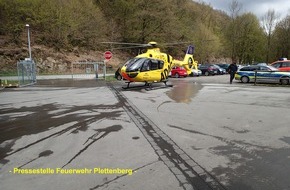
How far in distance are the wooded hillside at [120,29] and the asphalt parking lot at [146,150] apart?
118ft

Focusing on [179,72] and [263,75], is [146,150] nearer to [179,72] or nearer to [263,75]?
[263,75]

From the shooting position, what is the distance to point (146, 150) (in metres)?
5.59

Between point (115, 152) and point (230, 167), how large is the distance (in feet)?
7.61

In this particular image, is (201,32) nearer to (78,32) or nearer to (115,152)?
(78,32)

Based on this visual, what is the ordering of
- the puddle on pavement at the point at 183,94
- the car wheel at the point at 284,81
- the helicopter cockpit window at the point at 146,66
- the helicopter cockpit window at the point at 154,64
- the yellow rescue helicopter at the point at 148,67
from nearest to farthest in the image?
the puddle on pavement at the point at 183,94, the yellow rescue helicopter at the point at 148,67, the helicopter cockpit window at the point at 146,66, the helicopter cockpit window at the point at 154,64, the car wheel at the point at 284,81

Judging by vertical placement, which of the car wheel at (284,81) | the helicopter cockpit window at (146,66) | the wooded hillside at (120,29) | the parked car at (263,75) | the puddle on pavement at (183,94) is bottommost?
the puddle on pavement at (183,94)

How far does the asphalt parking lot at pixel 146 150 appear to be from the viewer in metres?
4.18

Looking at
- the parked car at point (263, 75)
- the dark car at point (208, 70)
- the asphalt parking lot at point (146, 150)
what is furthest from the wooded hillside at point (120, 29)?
the asphalt parking lot at point (146, 150)

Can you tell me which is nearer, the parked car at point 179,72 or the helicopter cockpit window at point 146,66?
the helicopter cockpit window at point 146,66

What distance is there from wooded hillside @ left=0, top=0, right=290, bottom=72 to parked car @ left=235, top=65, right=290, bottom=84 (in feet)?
75.6

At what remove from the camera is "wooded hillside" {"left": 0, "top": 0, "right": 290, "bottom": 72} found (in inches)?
1641

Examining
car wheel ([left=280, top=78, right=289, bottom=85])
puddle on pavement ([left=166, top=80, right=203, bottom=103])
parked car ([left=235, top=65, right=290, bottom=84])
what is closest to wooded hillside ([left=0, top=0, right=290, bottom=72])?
parked car ([left=235, top=65, right=290, bottom=84])

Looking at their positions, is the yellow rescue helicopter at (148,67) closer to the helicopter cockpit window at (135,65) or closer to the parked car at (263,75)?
the helicopter cockpit window at (135,65)

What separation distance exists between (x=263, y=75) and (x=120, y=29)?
38.2 metres
